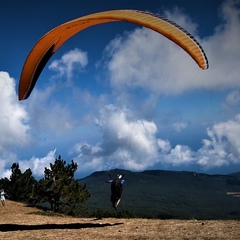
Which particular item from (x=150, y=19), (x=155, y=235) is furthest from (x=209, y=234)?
(x=150, y=19)

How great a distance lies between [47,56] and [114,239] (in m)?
10.2

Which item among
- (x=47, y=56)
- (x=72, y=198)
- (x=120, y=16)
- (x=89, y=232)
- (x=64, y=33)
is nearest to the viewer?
(x=120, y=16)

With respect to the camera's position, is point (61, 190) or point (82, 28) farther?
point (61, 190)

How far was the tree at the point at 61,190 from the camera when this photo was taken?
106 feet

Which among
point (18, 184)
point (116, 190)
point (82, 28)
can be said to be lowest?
point (116, 190)

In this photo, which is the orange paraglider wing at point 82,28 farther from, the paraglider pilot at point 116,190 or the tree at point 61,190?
the tree at point 61,190

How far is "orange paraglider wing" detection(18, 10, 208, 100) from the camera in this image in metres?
13.5

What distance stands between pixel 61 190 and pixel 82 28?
63.7ft

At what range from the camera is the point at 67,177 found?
33.6m

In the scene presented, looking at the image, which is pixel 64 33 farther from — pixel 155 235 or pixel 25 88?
pixel 155 235

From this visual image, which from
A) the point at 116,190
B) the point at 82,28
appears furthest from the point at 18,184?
the point at 82,28

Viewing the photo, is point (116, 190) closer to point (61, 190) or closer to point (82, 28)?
point (82, 28)

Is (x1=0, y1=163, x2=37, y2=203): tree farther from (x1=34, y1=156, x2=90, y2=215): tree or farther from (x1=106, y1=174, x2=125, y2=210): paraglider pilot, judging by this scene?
(x1=106, y1=174, x2=125, y2=210): paraglider pilot

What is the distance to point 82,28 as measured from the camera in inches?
670
